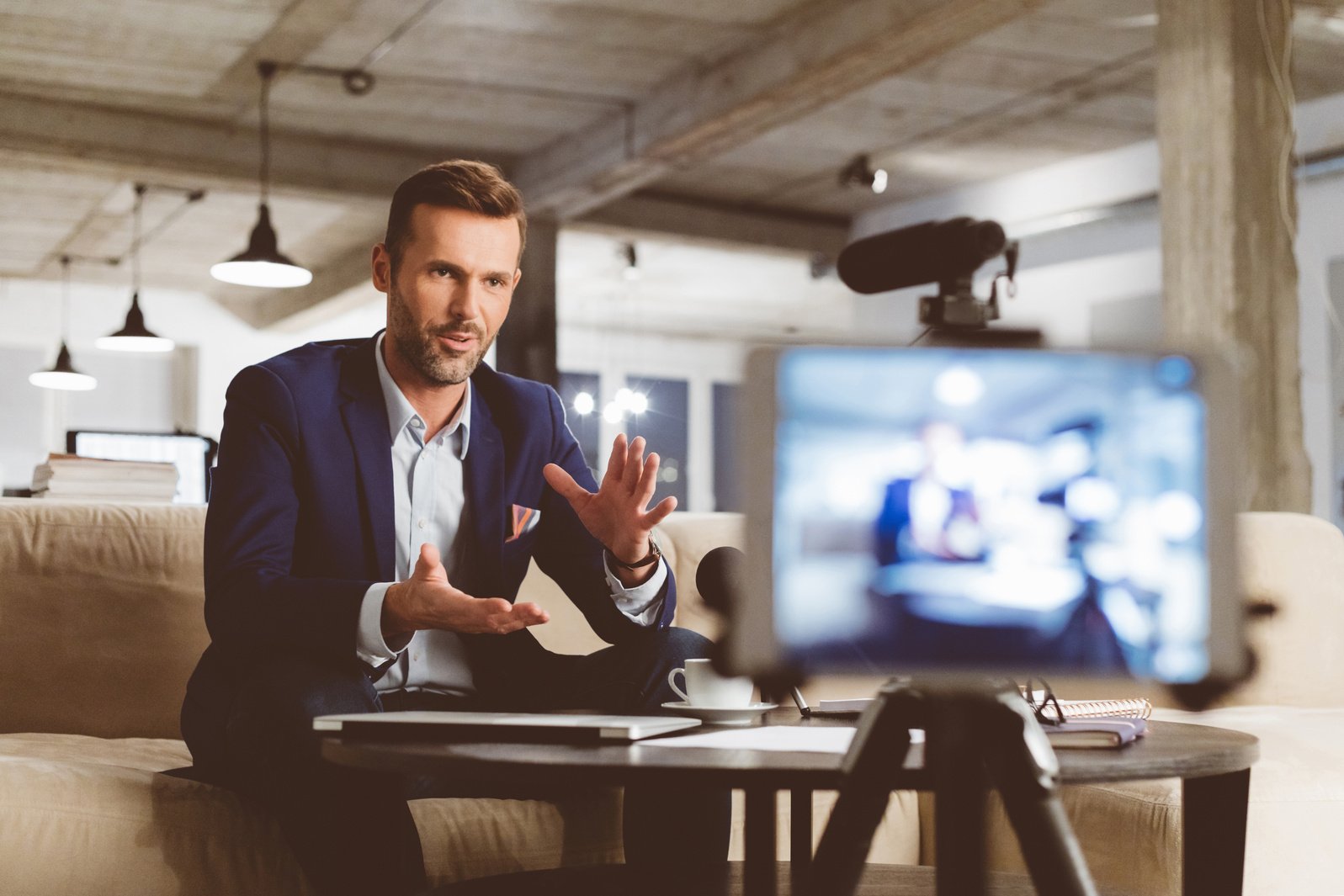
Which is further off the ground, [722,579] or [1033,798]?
[722,579]

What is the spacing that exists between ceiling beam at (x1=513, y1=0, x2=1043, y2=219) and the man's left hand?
3.90m

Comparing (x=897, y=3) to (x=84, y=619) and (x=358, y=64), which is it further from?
(x=84, y=619)

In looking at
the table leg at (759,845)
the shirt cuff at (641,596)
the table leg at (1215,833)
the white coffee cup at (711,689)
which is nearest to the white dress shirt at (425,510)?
the shirt cuff at (641,596)

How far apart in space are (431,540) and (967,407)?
1.12 metres

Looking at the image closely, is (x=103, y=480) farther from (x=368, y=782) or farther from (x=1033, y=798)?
(x=1033, y=798)

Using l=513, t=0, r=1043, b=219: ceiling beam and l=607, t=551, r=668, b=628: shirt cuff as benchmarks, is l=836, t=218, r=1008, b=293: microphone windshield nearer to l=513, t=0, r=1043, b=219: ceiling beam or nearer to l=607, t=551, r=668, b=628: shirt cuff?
l=607, t=551, r=668, b=628: shirt cuff

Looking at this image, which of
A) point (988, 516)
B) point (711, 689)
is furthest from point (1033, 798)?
point (711, 689)

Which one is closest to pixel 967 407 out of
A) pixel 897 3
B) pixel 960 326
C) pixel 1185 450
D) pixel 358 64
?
pixel 1185 450

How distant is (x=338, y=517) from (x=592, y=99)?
5.77m

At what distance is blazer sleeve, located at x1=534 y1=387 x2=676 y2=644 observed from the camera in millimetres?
1943

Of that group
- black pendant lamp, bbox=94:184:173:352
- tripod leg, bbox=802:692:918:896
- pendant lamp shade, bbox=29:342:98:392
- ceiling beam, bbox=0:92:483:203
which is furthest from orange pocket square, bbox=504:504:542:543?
pendant lamp shade, bbox=29:342:98:392

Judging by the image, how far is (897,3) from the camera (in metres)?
5.38

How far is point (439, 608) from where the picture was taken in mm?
1394

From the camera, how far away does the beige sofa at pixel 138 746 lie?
171cm
